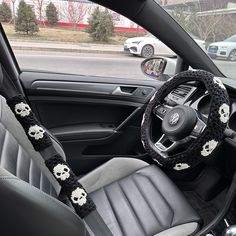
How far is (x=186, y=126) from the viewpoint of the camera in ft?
3.87

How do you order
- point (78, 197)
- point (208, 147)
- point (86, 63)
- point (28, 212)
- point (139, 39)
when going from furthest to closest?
point (86, 63) < point (139, 39) < point (208, 147) < point (78, 197) < point (28, 212)

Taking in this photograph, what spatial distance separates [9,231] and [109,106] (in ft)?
4.56

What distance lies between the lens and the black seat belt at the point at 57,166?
0.99 m

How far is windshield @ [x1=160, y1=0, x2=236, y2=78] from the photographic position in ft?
5.09

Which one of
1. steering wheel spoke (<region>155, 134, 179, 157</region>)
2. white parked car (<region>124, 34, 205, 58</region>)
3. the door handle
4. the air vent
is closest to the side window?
white parked car (<region>124, 34, 205, 58</region>)

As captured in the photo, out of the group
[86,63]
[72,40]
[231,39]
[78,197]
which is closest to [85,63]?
[86,63]

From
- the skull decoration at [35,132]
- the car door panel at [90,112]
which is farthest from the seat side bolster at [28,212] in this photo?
the car door panel at [90,112]

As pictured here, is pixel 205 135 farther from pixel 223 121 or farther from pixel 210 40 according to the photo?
pixel 210 40

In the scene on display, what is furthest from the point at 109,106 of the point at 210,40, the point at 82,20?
the point at 210,40

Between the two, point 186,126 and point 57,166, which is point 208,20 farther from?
point 57,166

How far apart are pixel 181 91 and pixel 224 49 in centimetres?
40

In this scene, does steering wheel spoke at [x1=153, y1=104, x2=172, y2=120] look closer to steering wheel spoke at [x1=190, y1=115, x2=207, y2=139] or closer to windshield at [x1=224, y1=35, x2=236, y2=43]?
steering wheel spoke at [x1=190, y1=115, x2=207, y2=139]

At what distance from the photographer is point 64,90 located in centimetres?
191

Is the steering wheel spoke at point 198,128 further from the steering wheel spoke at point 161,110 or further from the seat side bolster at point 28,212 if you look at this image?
the seat side bolster at point 28,212
